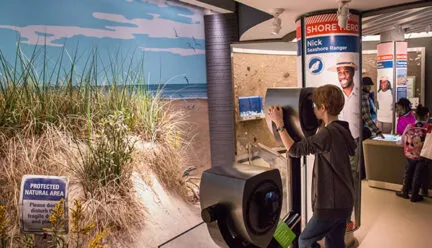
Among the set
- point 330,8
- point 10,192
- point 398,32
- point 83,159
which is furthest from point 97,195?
point 398,32

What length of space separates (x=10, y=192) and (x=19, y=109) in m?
0.60

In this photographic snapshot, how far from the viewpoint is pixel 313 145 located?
2.10 m

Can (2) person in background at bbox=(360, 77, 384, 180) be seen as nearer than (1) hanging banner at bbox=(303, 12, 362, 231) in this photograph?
No

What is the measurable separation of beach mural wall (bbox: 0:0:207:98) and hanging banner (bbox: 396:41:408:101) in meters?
4.45

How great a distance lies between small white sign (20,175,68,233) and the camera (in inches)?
64.6

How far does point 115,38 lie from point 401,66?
592 cm

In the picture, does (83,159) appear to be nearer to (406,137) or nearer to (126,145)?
(126,145)

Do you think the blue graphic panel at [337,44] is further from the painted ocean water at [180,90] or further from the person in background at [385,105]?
the person in background at [385,105]

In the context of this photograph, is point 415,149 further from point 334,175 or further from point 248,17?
point 334,175

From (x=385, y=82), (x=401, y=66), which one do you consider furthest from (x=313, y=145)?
(x=401, y=66)

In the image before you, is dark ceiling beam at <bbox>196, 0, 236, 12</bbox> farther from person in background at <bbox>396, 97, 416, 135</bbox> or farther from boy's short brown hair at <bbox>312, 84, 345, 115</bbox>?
person in background at <bbox>396, 97, 416, 135</bbox>

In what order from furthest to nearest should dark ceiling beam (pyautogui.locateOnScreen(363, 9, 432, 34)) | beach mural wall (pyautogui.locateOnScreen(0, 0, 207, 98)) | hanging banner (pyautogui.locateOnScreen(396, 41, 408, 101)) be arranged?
hanging banner (pyautogui.locateOnScreen(396, 41, 408, 101)), dark ceiling beam (pyautogui.locateOnScreen(363, 9, 432, 34)), beach mural wall (pyautogui.locateOnScreen(0, 0, 207, 98))

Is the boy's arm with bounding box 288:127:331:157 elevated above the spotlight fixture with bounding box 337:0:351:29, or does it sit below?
below

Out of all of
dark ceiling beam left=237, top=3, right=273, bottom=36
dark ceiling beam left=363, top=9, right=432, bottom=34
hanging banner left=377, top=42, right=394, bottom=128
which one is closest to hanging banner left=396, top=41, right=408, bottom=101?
hanging banner left=377, top=42, right=394, bottom=128
